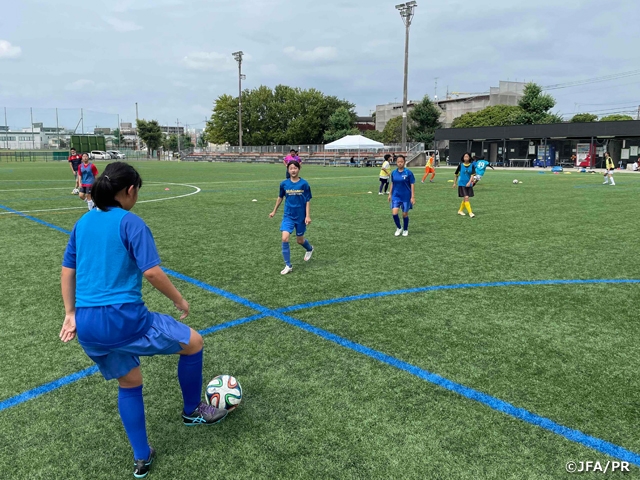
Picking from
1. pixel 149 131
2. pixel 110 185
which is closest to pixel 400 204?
pixel 110 185

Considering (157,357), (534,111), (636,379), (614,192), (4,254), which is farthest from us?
(534,111)

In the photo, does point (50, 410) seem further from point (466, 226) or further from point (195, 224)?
point (466, 226)

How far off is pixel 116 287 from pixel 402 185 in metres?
8.48

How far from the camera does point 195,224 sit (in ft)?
39.3

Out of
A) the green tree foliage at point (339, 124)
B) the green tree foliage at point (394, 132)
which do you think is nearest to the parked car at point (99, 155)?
the green tree foliage at point (339, 124)

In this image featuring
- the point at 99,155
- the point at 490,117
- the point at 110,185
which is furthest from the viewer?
the point at 490,117

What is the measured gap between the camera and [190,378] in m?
3.26

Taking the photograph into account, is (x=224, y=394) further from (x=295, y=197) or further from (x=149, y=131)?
(x=149, y=131)

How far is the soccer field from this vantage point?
3062 mm

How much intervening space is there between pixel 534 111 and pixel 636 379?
198ft

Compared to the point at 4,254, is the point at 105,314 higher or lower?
higher

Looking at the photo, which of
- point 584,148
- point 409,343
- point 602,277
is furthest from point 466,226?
point 584,148

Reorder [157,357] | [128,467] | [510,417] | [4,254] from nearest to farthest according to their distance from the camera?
[128,467] < [510,417] < [157,357] < [4,254]

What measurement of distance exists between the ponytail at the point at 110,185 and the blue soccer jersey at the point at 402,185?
8247 mm
